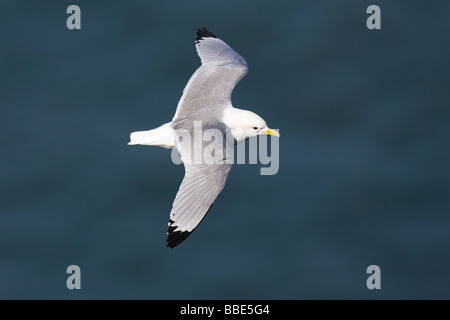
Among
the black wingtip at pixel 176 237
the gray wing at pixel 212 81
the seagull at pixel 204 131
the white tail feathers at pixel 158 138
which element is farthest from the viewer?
the gray wing at pixel 212 81

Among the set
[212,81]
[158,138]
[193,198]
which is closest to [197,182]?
[193,198]

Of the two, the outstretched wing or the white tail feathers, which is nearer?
the outstretched wing

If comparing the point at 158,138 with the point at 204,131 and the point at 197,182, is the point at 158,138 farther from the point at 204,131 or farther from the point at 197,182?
the point at 197,182

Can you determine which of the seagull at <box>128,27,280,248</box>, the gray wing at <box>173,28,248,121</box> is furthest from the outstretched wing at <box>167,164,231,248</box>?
the gray wing at <box>173,28,248,121</box>

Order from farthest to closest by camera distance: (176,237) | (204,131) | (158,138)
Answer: (158,138)
(204,131)
(176,237)

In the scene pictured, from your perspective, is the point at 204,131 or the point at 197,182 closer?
the point at 197,182

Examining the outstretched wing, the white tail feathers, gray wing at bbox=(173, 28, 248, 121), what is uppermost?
gray wing at bbox=(173, 28, 248, 121)

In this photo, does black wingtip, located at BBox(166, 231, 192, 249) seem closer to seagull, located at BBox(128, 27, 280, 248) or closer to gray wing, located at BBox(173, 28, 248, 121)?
seagull, located at BBox(128, 27, 280, 248)

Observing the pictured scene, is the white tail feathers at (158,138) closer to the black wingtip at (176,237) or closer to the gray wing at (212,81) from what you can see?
the gray wing at (212,81)

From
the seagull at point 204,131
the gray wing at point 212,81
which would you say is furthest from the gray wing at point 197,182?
the gray wing at point 212,81
